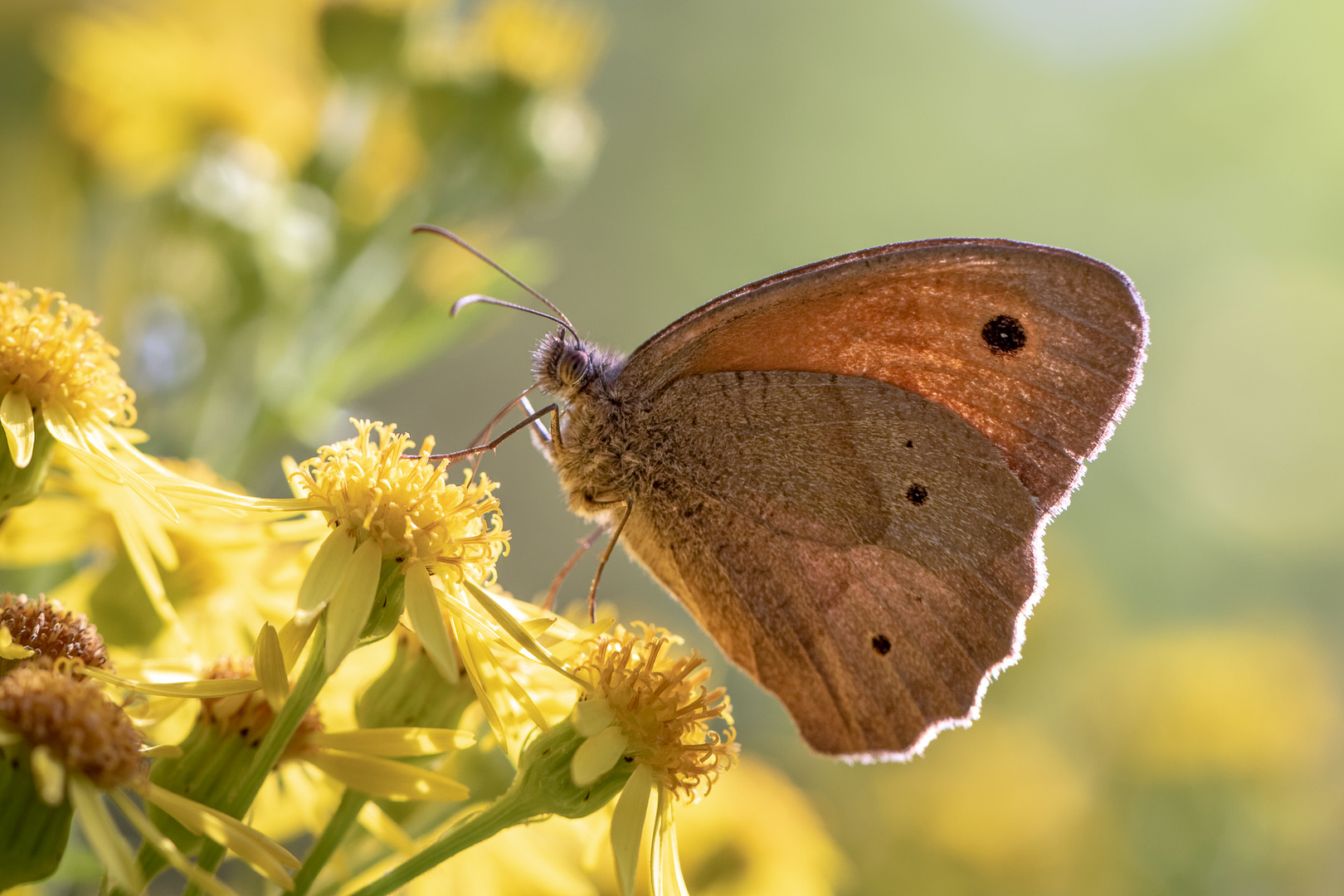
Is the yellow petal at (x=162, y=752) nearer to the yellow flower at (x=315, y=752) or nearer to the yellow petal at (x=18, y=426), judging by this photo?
the yellow flower at (x=315, y=752)

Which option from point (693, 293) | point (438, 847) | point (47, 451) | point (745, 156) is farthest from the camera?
point (745, 156)

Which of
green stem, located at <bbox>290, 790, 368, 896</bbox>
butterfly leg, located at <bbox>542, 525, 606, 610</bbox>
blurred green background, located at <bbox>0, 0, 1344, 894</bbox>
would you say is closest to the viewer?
green stem, located at <bbox>290, 790, 368, 896</bbox>

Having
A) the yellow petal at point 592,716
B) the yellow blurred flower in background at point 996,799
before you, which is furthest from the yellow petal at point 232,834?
the yellow blurred flower in background at point 996,799

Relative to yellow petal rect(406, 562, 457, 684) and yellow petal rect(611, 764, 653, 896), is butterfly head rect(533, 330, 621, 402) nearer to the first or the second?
yellow petal rect(406, 562, 457, 684)

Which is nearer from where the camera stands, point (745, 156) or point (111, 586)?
point (111, 586)

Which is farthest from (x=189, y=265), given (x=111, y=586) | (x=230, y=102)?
(x=111, y=586)

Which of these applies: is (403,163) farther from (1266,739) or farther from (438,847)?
(1266,739)

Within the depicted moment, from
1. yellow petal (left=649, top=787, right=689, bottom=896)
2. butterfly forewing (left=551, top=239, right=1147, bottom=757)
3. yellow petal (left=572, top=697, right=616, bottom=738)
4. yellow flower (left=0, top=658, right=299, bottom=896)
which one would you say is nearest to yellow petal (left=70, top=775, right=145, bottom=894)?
yellow flower (left=0, top=658, right=299, bottom=896)
